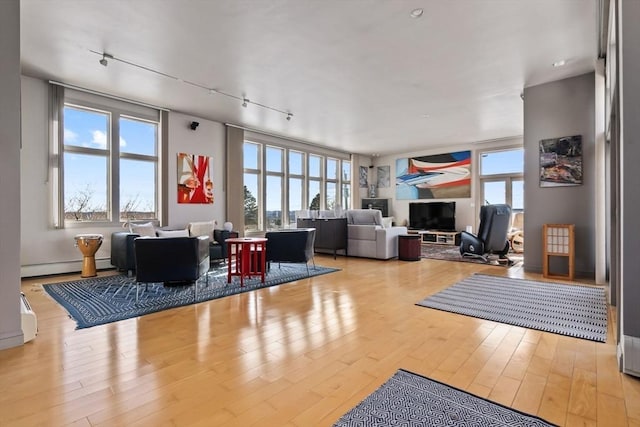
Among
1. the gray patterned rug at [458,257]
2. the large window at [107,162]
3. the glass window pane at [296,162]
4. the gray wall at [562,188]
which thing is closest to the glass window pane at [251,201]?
the glass window pane at [296,162]

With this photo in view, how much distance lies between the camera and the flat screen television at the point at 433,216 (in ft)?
33.1

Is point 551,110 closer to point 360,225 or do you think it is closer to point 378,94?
point 378,94

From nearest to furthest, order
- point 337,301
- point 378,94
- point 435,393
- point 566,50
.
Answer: point 435,393
point 337,301
point 566,50
point 378,94

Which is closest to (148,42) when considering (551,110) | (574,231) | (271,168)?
(271,168)

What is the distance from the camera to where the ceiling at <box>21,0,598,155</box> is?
3.31m

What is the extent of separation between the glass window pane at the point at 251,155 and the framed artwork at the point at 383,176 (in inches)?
203

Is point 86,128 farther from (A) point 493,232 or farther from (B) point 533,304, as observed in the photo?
(A) point 493,232

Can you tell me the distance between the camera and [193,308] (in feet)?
11.5

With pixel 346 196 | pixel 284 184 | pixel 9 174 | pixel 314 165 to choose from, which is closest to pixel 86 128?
pixel 9 174

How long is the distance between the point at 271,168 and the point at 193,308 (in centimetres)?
588

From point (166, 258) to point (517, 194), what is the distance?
9.26 metres

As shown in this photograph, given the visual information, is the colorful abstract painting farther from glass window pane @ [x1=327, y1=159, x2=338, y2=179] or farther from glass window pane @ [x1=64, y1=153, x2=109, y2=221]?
glass window pane @ [x1=64, y1=153, x2=109, y2=221]

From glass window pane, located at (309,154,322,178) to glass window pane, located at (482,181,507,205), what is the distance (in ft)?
16.6

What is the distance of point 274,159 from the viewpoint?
905cm
